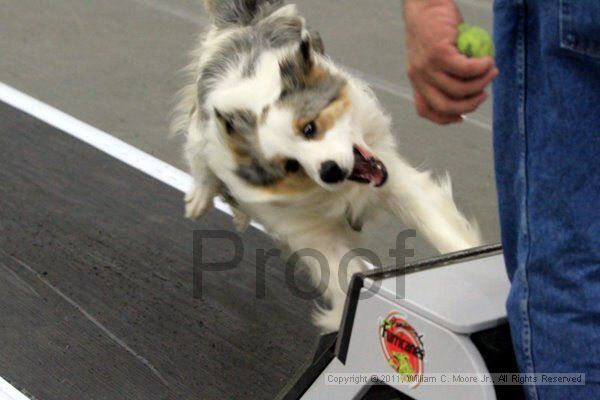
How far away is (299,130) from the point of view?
9.13ft

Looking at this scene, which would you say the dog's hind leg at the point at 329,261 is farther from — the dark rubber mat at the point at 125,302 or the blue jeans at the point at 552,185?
the blue jeans at the point at 552,185

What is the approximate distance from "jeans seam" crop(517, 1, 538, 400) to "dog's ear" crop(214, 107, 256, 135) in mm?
1371

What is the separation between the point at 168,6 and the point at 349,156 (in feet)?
15.5

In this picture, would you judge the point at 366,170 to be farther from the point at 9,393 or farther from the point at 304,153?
the point at 9,393

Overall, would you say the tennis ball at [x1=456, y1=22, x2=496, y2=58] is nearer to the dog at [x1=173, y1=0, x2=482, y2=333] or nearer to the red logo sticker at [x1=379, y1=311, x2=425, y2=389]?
the red logo sticker at [x1=379, y1=311, x2=425, y2=389]

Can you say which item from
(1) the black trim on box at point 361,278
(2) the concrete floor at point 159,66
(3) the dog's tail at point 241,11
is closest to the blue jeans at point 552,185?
(1) the black trim on box at point 361,278

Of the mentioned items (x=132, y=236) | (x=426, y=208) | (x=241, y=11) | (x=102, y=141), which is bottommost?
(x=102, y=141)

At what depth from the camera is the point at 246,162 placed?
3.02m

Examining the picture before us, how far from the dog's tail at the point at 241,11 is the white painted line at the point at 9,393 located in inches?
61.8

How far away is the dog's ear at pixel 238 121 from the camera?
292cm

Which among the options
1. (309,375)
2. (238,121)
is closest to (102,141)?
(238,121)

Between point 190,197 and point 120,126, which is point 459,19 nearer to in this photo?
point 190,197

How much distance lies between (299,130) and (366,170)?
25 centimetres

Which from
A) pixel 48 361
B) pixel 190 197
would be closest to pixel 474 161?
pixel 190 197
